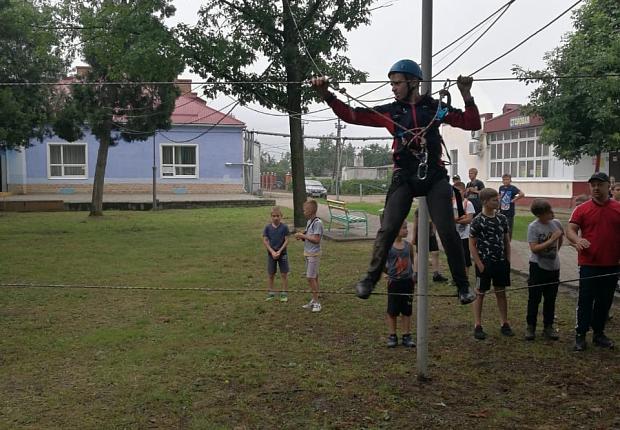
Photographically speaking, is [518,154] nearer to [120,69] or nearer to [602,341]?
[120,69]

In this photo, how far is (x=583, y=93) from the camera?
712 inches

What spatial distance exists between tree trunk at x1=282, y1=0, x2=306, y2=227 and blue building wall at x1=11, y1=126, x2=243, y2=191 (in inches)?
616

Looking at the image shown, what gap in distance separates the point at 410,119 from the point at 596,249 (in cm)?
287

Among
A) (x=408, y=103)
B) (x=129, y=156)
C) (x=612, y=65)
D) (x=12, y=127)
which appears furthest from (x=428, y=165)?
(x=129, y=156)

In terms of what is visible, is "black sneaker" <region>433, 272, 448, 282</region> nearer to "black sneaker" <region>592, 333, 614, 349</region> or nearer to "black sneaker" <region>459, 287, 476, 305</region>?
"black sneaker" <region>592, 333, 614, 349</region>

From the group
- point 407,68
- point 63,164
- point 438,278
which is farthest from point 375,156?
point 407,68

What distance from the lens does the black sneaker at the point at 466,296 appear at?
4571 mm

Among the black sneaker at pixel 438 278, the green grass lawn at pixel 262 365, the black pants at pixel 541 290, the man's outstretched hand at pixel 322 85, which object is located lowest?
the green grass lawn at pixel 262 365

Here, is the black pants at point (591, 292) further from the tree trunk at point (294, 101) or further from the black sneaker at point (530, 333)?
the tree trunk at point (294, 101)

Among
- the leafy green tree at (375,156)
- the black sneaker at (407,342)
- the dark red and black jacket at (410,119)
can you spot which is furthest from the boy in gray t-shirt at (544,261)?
the leafy green tree at (375,156)

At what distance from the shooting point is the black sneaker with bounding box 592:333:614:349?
6441mm

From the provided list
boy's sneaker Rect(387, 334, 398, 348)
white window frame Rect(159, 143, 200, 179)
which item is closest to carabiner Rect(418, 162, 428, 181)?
boy's sneaker Rect(387, 334, 398, 348)

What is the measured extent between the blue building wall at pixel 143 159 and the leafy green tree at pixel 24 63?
34.4ft

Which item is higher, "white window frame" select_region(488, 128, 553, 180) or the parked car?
"white window frame" select_region(488, 128, 553, 180)
